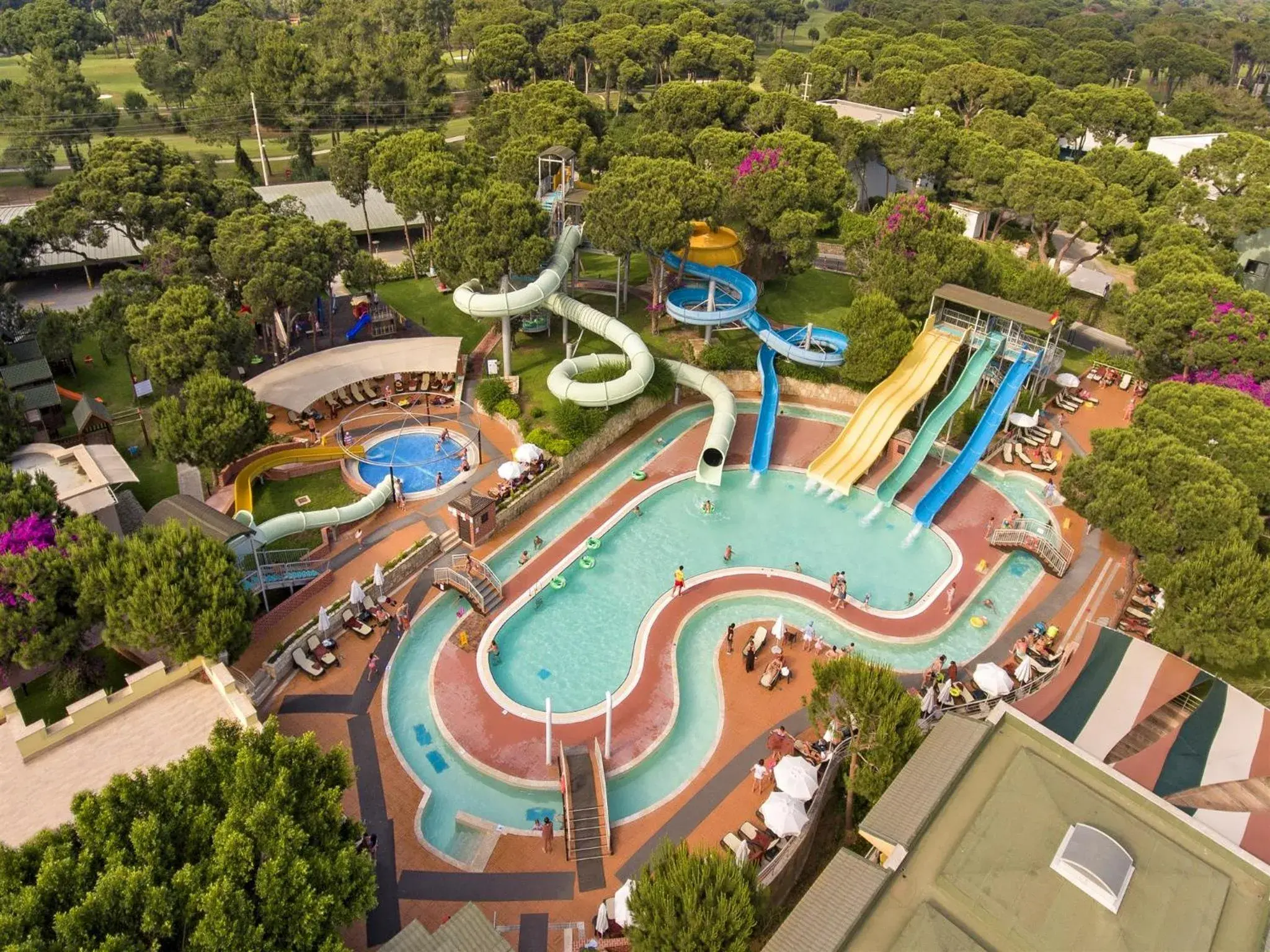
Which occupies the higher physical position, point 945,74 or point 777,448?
point 945,74

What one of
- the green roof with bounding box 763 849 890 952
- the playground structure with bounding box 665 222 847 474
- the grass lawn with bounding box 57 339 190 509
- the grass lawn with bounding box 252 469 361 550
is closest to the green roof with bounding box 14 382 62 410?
the grass lawn with bounding box 57 339 190 509

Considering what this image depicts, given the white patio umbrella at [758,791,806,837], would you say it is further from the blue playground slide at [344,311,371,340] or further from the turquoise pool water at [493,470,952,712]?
the blue playground slide at [344,311,371,340]

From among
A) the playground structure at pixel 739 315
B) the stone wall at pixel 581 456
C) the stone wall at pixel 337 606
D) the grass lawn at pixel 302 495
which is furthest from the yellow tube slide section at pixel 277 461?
the playground structure at pixel 739 315

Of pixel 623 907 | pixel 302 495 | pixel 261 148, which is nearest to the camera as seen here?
pixel 623 907

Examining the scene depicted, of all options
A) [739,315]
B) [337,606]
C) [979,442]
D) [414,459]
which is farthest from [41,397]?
[979,442]

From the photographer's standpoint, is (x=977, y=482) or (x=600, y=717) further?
(x=977, y=482)

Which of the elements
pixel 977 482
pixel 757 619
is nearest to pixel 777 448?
pixel 977 482

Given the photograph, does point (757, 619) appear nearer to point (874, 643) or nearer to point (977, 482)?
point (874, 643)

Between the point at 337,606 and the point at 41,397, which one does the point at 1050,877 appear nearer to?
the point at 337,606
